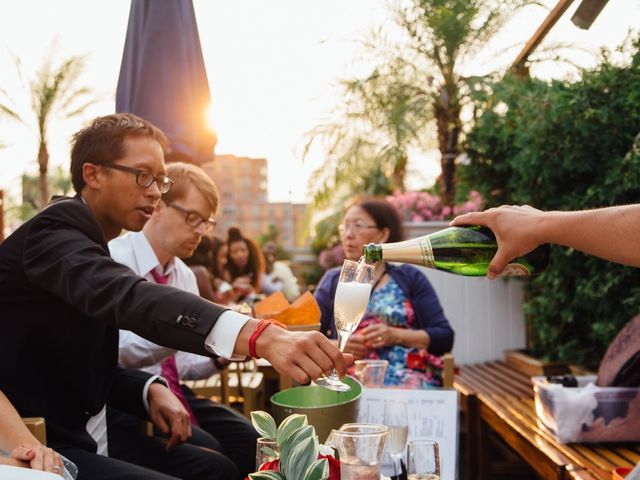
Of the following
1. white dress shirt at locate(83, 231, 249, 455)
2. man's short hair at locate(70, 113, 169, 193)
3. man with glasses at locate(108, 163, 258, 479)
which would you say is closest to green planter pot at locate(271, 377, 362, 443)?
white dress shirt at locate(83, 231, 249, 455)

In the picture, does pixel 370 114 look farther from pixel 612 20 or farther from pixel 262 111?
pixel 612 20

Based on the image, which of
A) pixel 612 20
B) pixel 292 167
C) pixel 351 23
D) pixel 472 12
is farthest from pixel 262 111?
A: pixel 612 20

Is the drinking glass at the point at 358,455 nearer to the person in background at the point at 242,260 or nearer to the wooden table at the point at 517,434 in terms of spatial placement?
the wooden table at the point at 517,434

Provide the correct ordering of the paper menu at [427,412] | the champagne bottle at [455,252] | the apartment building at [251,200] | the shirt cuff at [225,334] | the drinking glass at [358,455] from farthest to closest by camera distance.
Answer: the apartment building at [251,200]
the paper menu at [427,412]
the champagne bottle at [455,252]
the shirt cuff at [225,334]
the drinking glass at [358,455]

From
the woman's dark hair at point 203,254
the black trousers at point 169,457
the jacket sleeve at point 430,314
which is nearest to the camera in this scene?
the black trousers at point 169,457

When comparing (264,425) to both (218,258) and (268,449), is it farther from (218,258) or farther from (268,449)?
(218,258)

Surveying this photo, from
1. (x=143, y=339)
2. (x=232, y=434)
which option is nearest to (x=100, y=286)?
(x=143, y=339)

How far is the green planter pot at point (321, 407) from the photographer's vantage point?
1572 mm

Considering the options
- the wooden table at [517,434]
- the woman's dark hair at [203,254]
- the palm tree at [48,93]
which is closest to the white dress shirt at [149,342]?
the wooden table at [517,434]

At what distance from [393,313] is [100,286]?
2.22 meters

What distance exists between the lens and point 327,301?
3.67 meters

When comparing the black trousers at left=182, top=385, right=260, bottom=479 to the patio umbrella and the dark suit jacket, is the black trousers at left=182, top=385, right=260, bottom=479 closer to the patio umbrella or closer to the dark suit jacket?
the dark suit jacket

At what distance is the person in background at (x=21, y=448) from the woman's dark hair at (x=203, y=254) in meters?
4.12

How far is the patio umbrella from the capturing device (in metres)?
3.93
